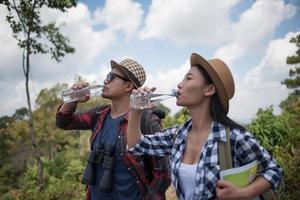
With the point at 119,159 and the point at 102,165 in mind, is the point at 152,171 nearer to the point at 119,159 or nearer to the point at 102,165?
the point at 119,159

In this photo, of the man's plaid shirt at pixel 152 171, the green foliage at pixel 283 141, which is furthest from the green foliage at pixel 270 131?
the man's plaid shirt at pixel 152 171

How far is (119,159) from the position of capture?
3.27 metres

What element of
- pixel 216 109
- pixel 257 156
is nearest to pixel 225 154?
pixel 257 156

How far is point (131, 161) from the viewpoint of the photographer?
3.20 m

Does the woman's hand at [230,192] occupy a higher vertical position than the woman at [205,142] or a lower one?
lower

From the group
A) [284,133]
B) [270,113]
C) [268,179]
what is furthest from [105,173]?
[270,113]

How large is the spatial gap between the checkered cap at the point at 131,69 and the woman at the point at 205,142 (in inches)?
39.3

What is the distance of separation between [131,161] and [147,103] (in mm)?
810

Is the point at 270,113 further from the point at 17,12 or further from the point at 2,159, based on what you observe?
the point at 2,159

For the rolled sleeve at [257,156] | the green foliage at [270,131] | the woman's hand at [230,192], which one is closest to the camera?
the woman's hand at [230,192]

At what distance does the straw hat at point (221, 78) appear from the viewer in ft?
7.75

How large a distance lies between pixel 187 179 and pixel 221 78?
1.94 ft

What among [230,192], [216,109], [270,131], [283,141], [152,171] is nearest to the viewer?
[230,192]

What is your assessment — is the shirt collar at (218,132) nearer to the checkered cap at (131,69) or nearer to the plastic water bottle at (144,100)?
the plastic water bottle at (144,100)
